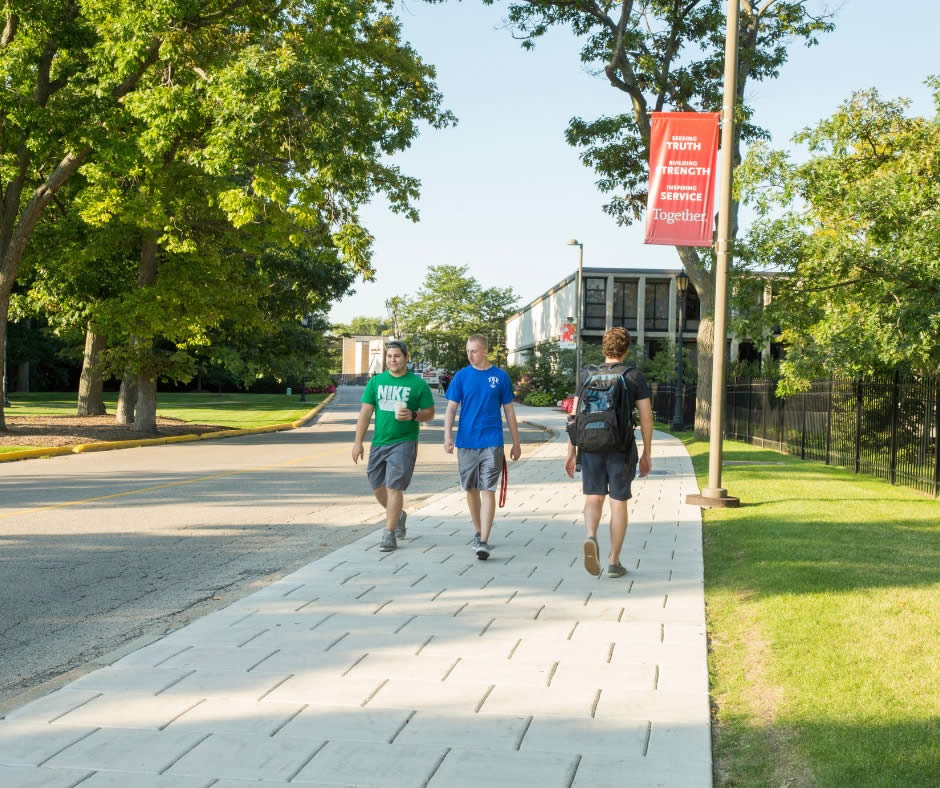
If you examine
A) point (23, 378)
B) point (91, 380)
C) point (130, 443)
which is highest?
point (91, 380)

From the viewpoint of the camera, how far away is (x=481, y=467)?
8.20 meters

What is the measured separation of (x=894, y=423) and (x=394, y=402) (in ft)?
28.5

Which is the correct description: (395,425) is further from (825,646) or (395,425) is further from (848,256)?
(848,256)

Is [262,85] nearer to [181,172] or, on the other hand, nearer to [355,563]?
[181,172]

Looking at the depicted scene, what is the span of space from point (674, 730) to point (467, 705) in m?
0.91

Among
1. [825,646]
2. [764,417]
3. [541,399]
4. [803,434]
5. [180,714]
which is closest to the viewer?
[180,714]

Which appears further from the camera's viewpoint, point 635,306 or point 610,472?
point 635,306

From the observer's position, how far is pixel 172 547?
866 cm

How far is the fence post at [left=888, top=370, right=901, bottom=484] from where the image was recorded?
1375cm

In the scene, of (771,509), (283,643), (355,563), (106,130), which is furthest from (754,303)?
(106,130)

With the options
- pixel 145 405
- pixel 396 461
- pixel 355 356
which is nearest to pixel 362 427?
pixel 396 461

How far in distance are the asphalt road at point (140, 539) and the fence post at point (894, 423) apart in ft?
21.3

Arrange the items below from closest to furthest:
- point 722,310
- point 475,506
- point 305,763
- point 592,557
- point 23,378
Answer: point 305,763 → point 592,557 → point 475,506 → point 722,310 → point 23,378

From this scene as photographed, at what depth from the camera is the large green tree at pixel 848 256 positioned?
470 inches
